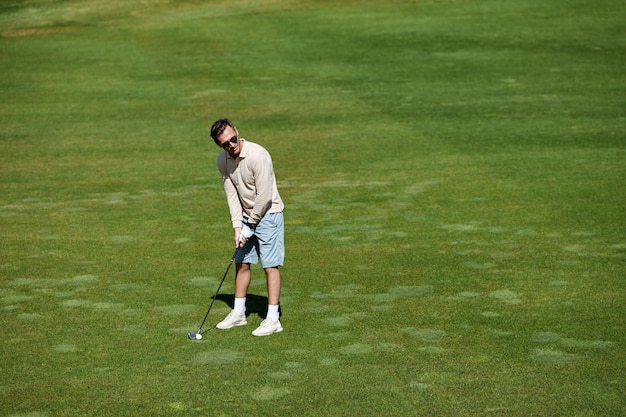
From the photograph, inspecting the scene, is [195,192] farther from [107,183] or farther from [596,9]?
[596,9]

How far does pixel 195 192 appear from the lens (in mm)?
17500

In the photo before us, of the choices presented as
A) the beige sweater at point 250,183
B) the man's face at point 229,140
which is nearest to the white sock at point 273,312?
the beige sweater at point 250,183

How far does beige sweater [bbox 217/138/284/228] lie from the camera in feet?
34.2

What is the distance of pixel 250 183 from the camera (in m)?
10.6

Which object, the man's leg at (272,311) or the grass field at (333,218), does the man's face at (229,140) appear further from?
the grass field at (333,218)

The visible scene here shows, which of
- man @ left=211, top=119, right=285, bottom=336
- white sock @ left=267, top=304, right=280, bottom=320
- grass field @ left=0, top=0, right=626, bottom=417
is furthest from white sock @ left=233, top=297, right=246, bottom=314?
white sock @ left=267, top=304, right=280, bottom=320

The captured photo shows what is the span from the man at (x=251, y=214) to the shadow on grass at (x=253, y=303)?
44 centimetres

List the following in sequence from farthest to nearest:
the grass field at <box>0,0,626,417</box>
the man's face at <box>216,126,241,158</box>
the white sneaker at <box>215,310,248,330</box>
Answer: the white sneaker at <box>215,310,248,330</box> < the man's face at <box>216,126,241,158</box> < the grass field at <box>0,0,626,417</box>

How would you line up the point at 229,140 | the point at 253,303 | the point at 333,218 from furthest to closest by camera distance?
the point at 333,218, the point at 253,303, the point at 229,140

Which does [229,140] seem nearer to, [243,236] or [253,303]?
[243,236]

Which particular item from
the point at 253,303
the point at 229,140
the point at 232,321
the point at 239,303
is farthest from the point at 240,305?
the point at 229,140

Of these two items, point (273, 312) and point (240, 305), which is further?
point (240, 305)

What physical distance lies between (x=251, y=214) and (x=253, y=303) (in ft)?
5.43

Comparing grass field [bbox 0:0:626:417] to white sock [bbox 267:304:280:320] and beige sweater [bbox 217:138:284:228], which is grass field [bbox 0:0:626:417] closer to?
white sock [bbox 267:304:280:320]
